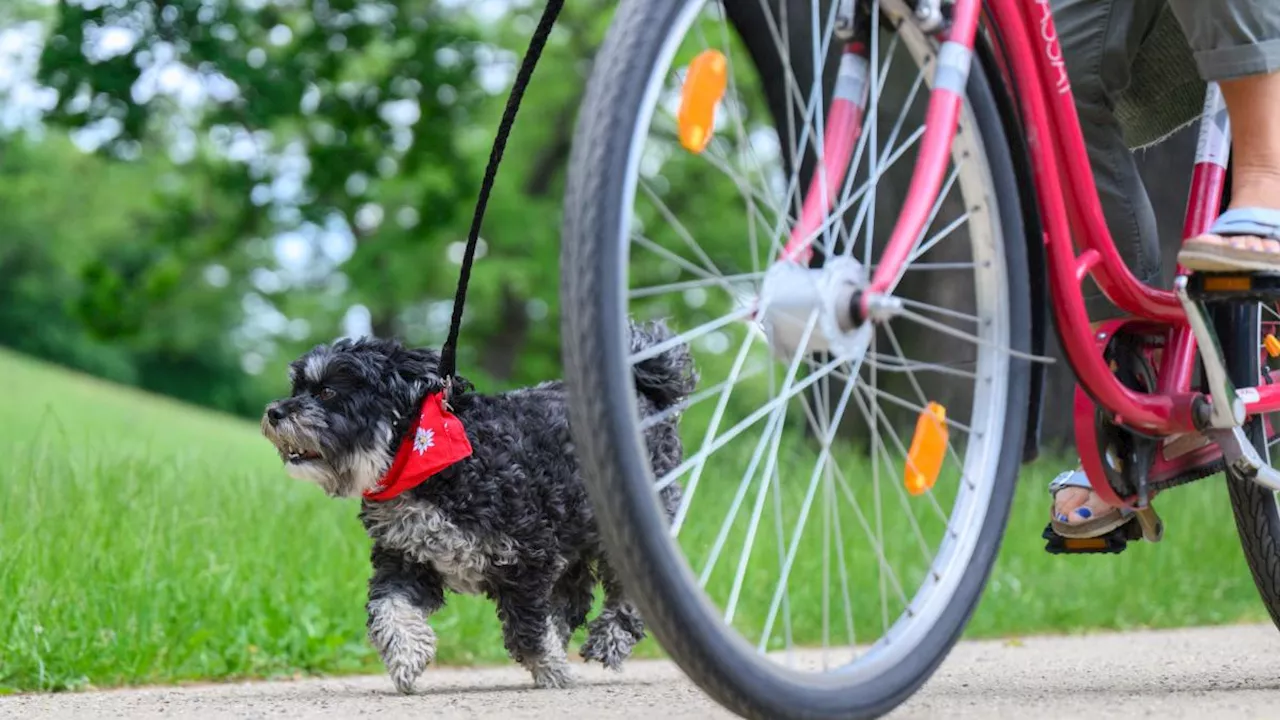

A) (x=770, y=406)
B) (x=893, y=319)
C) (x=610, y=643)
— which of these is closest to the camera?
(x=770, y=406)

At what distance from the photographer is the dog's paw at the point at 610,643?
4293mm

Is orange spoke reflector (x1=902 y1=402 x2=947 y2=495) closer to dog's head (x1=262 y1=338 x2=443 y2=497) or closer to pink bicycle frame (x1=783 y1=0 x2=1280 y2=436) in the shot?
pink bicycle frame (x1=783 y1=0 x2=1280 y2=436)

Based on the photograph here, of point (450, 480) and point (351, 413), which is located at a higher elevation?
point (351, 413)

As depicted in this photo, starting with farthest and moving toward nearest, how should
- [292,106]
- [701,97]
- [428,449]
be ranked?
[292,106], [428,449], [701,97]

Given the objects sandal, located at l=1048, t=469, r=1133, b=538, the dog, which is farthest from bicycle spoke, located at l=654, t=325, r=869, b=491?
the dog

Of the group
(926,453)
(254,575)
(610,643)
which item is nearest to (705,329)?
(926,453)

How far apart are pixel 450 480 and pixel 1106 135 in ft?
5.81

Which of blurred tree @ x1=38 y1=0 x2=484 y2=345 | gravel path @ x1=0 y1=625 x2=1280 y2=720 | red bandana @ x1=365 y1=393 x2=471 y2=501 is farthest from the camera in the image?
blurred tree @ x1=38 y1=0 x2=484 y2=345

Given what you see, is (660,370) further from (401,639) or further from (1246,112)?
(1246,112)

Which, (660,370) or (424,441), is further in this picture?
(660,370)

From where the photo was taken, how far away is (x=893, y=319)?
2.72m

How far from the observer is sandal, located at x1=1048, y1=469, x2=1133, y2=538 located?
11.2ft

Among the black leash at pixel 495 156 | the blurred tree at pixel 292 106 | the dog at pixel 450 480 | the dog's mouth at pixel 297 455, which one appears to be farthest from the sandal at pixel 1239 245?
the blurred tree at pixel 292 106

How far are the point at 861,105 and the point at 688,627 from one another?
2.92 ft
